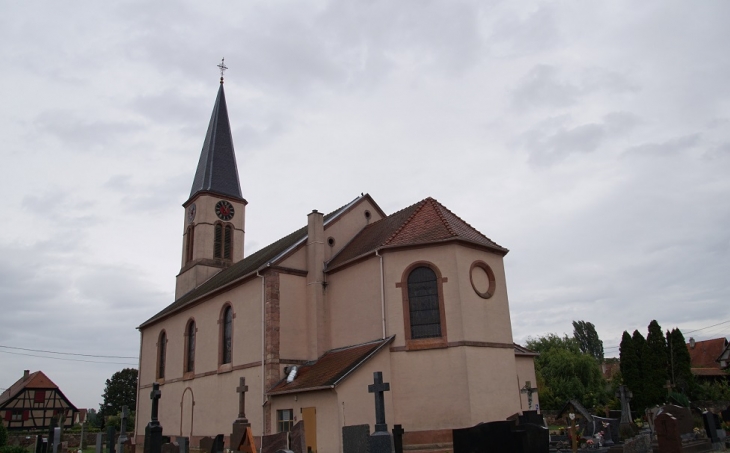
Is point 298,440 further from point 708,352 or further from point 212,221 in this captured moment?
point 708,352

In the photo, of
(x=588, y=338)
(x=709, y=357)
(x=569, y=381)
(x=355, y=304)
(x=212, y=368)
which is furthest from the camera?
(x=588, y=338)

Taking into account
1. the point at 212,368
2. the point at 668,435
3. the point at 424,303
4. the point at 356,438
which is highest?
the point at 424,303

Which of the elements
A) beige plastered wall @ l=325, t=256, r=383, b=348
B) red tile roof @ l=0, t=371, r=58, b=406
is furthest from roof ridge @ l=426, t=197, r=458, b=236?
red tile roof @ l=0, t=371, r=58, b=406

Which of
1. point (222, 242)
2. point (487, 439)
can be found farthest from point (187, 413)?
point (487, 439)

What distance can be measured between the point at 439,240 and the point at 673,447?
8.96 meters

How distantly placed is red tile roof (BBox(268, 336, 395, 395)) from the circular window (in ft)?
11.5

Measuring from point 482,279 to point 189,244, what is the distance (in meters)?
20.9

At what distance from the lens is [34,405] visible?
160ft

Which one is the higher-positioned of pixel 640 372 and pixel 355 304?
pixel 355 304

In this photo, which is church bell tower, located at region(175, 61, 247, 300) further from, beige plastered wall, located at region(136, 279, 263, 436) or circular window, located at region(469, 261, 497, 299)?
circular window, located at region(469, 261, 497, 299)

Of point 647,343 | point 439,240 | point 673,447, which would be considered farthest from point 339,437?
point 647,343

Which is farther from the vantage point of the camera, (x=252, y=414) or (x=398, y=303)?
(x=252, y=414)

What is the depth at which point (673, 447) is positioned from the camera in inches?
512

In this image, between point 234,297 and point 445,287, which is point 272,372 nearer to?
point 234,297
